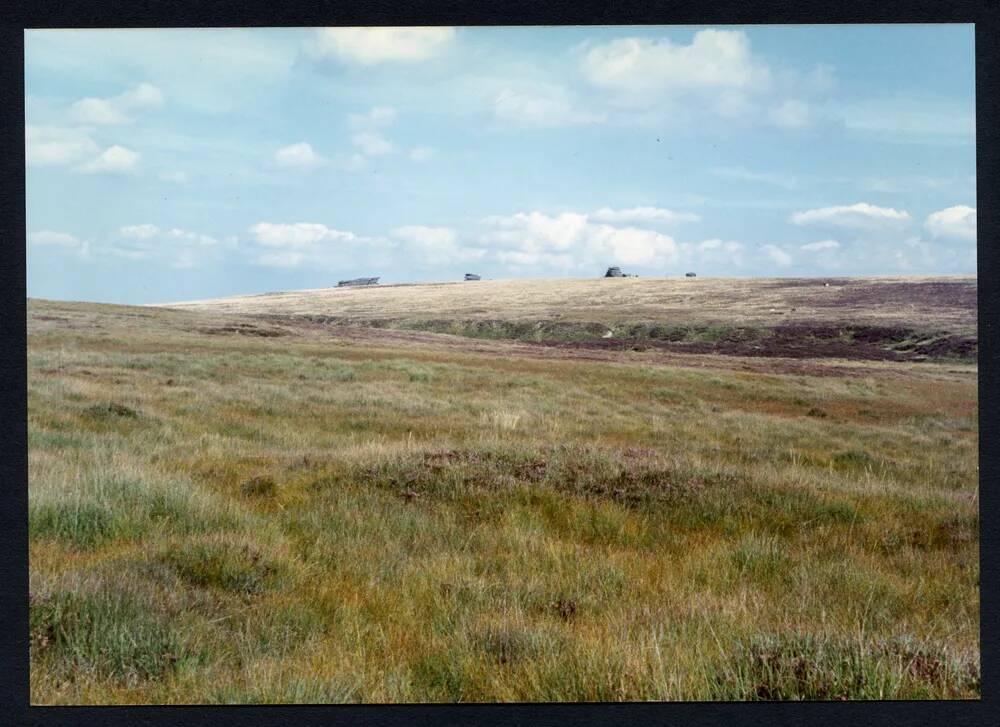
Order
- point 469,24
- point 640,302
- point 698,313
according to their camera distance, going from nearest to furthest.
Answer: point 469,24 < point 698,313 < point 640,302

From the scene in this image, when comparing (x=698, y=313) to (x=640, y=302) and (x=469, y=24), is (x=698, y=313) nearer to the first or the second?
(x=640, y=302)

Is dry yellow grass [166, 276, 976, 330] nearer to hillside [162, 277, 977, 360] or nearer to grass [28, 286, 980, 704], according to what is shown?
hillside [162, 277, 977, 360]

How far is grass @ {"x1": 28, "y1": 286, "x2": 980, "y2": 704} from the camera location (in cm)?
405

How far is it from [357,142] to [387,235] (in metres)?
1.64

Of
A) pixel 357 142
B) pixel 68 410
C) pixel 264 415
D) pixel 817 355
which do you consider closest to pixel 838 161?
pixel 357 142

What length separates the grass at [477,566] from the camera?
4.05m

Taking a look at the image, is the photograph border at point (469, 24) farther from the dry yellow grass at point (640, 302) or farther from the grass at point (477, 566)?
the dry yellow grass at point (640, 302)

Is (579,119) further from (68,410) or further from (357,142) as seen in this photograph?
(68,410)

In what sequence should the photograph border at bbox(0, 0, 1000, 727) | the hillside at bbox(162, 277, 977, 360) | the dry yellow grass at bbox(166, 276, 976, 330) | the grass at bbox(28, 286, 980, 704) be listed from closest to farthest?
the grass at bbox(28, 286, 980, 704) → the photograph border at bbox(0, 0, 1000, 727) → the hillside at bbox(162, 277, 977, 360) → the dry yellow grass at bbox(166, 276, 976, 330)

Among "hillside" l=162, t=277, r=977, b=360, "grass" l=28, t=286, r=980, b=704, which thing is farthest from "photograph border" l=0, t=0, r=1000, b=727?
"hillside" l=162, t=277, r=977, b=360

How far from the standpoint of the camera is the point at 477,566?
16.4 feet

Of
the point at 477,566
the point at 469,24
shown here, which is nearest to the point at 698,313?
the point at 469,24

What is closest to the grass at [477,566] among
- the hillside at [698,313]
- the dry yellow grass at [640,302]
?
the hillside at [698,313]

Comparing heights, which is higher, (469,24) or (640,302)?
(469,24)
